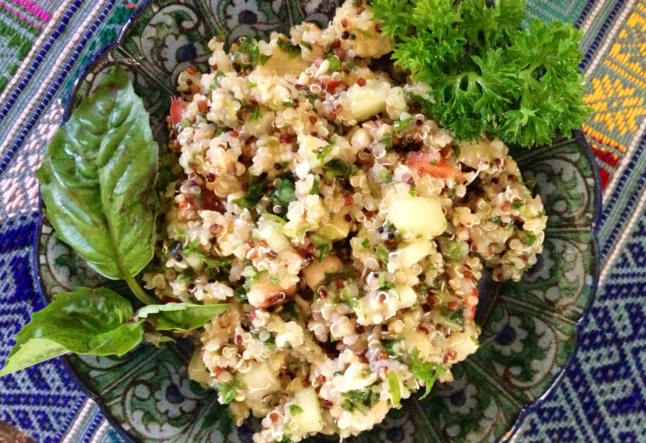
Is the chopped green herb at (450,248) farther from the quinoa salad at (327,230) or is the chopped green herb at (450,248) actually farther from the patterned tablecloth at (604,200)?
the patterned tablecloth at (604,200)

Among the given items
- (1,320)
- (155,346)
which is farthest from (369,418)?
(1,320)

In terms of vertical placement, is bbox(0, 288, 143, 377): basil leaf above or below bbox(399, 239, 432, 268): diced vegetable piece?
below

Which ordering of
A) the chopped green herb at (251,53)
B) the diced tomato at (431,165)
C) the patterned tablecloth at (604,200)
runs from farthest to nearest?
1. the patterned tablecloth at (604,200)
2. the chopped green herb at (251,53)
3. the diced tomato at (431,165)

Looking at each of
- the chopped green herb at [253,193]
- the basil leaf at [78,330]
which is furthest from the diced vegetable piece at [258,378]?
the chopped green herb at [253,193]

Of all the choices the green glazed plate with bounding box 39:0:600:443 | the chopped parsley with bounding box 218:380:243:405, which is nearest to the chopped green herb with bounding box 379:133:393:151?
the green glazed plate with bounding box 39:0:600:443

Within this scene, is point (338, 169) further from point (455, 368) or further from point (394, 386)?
point (455, 368)

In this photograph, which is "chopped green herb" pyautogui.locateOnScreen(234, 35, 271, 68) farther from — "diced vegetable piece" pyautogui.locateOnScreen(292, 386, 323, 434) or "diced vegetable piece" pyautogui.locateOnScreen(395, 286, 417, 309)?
"diced vegetable piece" pyautogui.locateOnScreen(292, 386, 323, 434)

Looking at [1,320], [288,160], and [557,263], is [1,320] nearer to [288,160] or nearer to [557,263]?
[288,160]
